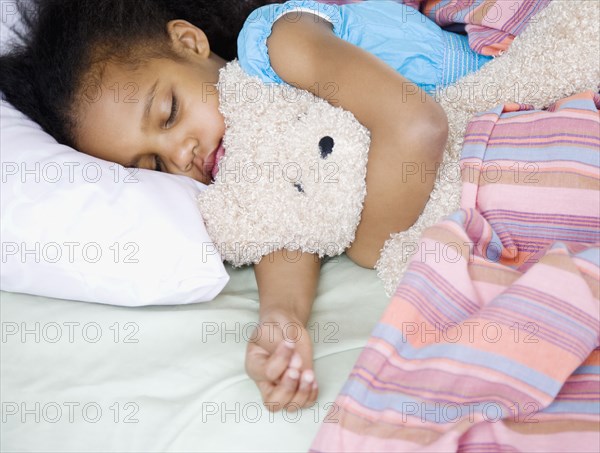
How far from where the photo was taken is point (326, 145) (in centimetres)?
91

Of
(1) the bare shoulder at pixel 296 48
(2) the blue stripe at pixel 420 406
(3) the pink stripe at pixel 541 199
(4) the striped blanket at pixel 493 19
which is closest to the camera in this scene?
(2) the blue stripe at pixel 420 406

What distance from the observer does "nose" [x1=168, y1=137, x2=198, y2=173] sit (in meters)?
1.04

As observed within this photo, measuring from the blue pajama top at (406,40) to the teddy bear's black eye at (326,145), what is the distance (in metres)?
0.30

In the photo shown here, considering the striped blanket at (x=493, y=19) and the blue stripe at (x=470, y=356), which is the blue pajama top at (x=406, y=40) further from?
the blue stripe at (x=470, y=356)

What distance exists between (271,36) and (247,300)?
0.44m

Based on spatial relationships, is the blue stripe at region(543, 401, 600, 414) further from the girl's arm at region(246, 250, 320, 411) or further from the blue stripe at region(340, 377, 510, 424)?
the girl's arm at region(246, 250, 320, 411)

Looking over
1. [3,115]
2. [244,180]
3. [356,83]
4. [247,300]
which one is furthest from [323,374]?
[3,115]

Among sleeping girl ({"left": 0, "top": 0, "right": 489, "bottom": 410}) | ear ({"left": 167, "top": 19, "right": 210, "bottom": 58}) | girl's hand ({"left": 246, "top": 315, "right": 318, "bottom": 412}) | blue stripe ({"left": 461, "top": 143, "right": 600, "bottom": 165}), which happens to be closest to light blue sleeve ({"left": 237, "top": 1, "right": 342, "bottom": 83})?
sleeping girl ({"left": 0, "top": 0, "right": 489, "bottom": 410})

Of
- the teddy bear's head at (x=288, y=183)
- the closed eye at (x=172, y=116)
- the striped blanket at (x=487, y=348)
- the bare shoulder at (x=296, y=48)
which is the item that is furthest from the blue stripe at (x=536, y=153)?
the closed eye at (x=172, y=116)

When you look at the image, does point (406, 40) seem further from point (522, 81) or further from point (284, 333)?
point (284, 333)

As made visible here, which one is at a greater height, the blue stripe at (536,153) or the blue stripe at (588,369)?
the blue stripe at (536,153)

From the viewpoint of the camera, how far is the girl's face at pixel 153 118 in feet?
3.33

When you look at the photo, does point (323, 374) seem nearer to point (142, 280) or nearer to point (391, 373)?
point (391, 373)

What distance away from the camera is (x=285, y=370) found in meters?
0.75
